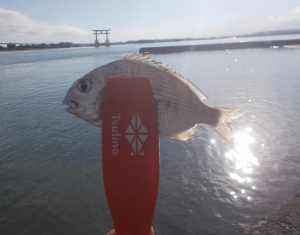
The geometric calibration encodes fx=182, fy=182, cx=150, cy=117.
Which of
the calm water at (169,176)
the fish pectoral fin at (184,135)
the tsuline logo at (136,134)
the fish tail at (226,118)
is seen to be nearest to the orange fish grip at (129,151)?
the tsuline logo at (136,134)

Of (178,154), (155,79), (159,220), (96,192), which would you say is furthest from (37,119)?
(155,79)

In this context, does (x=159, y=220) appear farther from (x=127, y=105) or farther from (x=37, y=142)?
(x=37, y=142)

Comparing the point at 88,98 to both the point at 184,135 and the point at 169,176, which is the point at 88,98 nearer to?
the point at 184,135

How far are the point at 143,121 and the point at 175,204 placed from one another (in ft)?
9.91

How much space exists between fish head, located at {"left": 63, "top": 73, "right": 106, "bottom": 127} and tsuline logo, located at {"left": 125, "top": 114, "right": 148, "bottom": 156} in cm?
29

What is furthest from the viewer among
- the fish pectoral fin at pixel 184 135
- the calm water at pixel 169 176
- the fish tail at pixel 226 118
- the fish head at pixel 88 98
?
the calm water at pixel 169 176

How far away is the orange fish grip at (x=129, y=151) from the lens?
114 cm

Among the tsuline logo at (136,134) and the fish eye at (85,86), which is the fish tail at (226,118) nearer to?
the tsuline logo at (136,134)

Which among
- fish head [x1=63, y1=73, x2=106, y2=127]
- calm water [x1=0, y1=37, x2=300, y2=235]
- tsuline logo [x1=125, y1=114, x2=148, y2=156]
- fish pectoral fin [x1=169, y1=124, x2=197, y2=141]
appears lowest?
calm water [x1=0, y1=37, x2=300, y2=235]

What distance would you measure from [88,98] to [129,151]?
19.4 inches

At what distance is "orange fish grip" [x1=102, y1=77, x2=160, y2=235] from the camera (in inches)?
44.8

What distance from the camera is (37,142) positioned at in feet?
19.4

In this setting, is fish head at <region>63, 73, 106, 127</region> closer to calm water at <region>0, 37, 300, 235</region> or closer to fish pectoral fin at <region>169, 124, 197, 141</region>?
fish pectoral fin at <region>169, 124, 197, 141</region>

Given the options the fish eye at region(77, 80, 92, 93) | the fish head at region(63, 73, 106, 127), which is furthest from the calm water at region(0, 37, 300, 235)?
the fish eye at region(77, 80, 92, 93)
